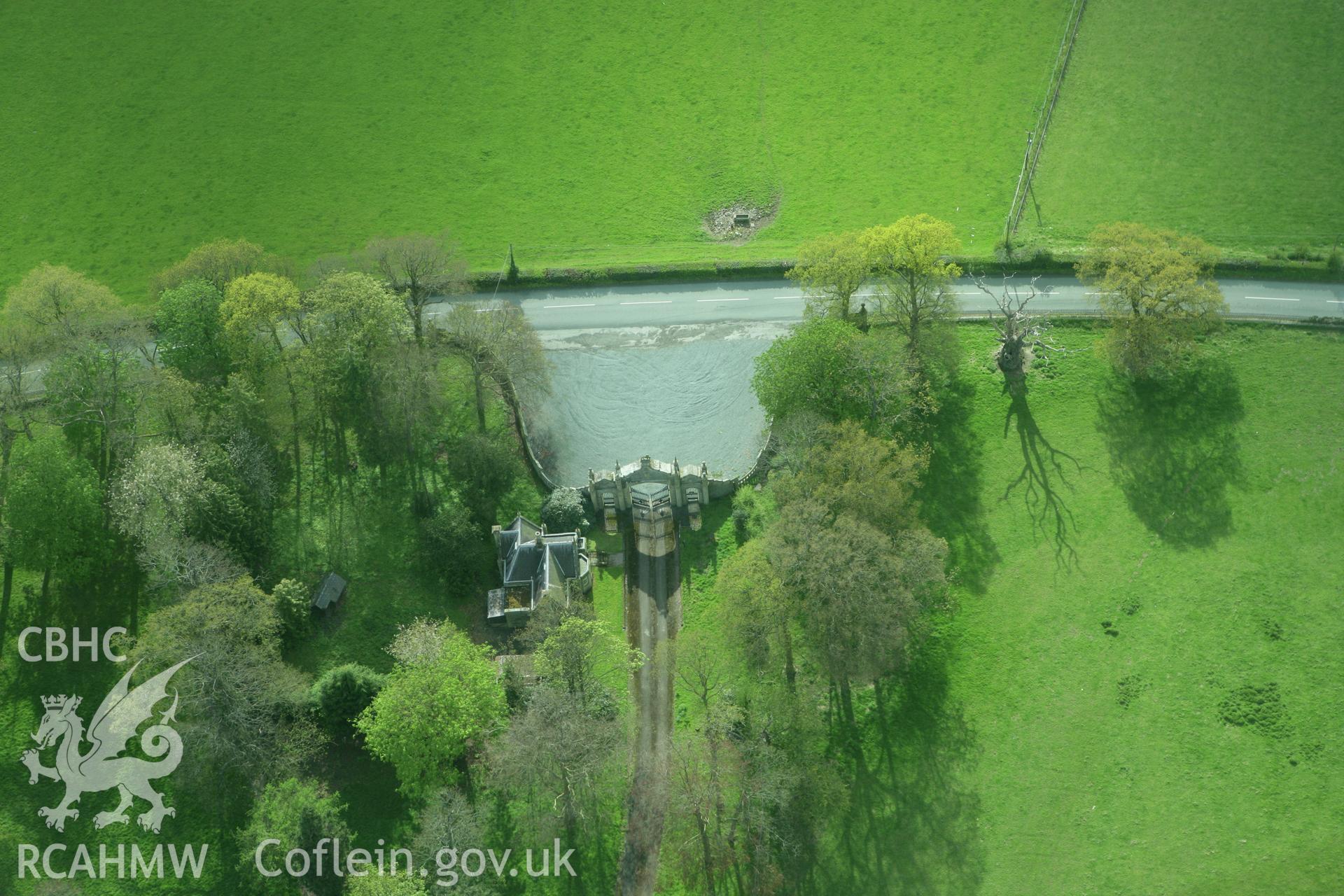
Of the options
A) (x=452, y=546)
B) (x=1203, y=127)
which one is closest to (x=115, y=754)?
(x=452, y=546)

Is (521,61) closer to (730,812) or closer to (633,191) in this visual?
(633,191)

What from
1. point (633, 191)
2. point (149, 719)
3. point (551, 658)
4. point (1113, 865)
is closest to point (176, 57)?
point (633, 191)

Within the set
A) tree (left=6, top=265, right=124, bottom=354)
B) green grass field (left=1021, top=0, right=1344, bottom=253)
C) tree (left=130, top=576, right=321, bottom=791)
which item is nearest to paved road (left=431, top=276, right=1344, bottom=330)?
green grass field (left=1021, top=0, right=1344, bottom=253)

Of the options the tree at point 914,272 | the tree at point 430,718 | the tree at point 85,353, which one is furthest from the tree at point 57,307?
the tree at point 914,272

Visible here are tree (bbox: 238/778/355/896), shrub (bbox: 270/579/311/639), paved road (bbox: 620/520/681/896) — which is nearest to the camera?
tree (bbox: 238/778/355/896)

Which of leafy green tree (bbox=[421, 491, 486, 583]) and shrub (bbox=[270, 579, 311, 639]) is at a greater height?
leafy green tree (bbox=[421, 491, 486, 583])

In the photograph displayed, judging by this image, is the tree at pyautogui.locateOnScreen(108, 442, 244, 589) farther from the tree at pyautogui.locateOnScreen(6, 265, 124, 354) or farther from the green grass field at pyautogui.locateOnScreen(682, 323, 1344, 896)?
the green grass field at pyautogui.locateOnScreen(682, 323, 1344, 896)

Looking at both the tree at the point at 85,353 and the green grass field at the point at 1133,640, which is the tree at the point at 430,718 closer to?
the green grass field at the point at 1133,640
